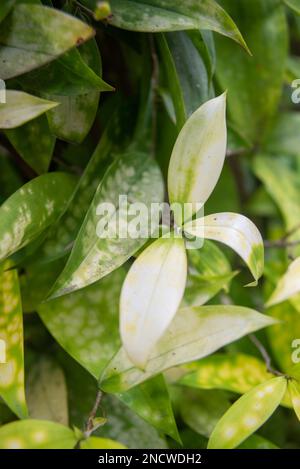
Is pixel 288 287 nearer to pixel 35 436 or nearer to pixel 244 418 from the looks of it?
pixel 244 418

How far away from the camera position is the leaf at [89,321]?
0.56 metres

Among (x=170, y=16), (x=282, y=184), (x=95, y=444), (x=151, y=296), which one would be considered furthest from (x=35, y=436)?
(x=282, y=184)

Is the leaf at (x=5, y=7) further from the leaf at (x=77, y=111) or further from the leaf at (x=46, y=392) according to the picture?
the leaf at (x=46, y=392)

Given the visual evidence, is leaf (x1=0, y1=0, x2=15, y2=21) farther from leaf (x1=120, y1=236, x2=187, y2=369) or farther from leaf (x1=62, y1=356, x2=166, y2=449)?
leaf (x1=62, y1=356, x2=166, y2=449)

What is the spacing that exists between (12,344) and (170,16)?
324mm

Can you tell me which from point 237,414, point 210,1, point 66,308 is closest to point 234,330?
point 237,414

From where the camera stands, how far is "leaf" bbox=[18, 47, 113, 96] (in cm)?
48

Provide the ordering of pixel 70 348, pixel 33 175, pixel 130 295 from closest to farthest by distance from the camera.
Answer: pixel 130 295 < pixel 70 348 < pixel 33 175

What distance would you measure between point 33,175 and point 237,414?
13.7 inches

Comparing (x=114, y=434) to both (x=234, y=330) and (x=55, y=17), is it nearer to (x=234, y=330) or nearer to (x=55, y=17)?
(x=234, y=330)

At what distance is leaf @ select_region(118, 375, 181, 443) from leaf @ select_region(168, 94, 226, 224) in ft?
0.52

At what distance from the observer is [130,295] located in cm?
43

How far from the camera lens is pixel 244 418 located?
19.3 inches

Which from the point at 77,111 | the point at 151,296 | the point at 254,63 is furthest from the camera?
the point at 254,63
